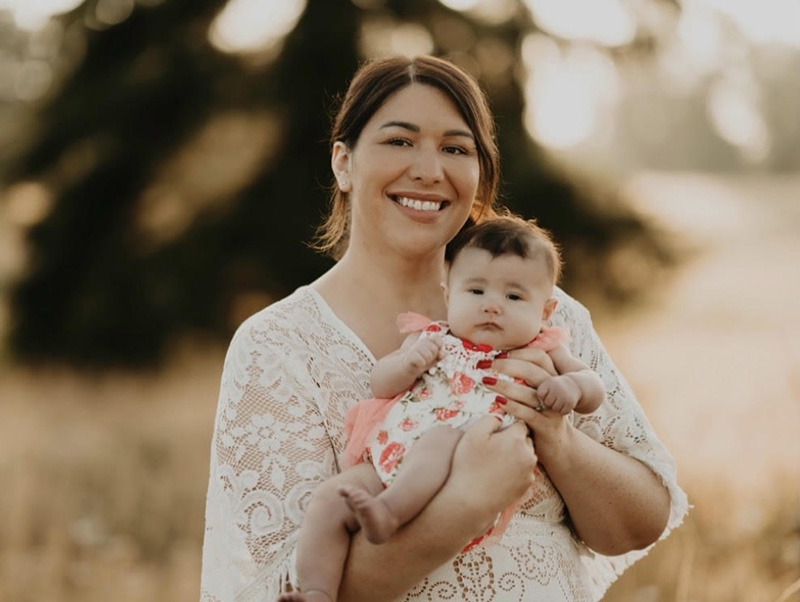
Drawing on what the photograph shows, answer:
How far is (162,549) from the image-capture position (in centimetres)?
528

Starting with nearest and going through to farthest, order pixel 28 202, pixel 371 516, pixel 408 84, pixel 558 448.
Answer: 1. pixel 371 516
2. pixel 558 448
3. pixel 408 84
4. pixel 28 202

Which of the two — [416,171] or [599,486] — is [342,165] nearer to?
[416,171]

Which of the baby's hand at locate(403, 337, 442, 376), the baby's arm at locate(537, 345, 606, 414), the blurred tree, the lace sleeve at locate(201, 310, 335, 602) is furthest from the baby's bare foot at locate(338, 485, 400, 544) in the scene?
the blurred tree

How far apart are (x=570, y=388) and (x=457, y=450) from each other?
1.00 ft

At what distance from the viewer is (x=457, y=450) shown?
2281 mm

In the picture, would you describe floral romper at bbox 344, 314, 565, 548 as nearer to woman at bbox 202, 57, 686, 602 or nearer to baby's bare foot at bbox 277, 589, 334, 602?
woman at bbox 202, 57, 686, 602

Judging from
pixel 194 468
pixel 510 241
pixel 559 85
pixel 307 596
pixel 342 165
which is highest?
pixel 559 85

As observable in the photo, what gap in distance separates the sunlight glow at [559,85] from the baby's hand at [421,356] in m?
4.64

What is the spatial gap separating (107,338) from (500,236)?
541 cm

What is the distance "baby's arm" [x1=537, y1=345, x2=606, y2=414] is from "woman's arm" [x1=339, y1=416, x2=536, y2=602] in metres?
0.14

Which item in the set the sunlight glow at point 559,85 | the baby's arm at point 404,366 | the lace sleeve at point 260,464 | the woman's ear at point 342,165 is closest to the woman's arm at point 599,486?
the baby's arm at point 404,366

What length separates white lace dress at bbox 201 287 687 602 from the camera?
240cm

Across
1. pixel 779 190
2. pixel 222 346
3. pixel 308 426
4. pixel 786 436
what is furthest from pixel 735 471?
pixel 779 190

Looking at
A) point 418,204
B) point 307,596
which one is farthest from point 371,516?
point 418,204
